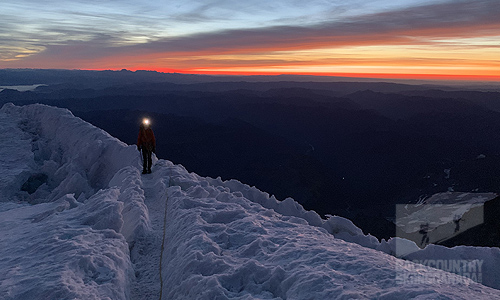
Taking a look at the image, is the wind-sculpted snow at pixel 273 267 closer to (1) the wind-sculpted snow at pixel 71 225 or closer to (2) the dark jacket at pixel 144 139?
(1) the wind-sculpted snow at pixel 71 225

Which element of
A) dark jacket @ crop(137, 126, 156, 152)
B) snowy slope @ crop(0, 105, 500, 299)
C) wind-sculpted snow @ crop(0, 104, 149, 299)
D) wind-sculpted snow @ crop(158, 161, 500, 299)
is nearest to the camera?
wind-sculpted snow @ crop(158, 161, 500, 299)

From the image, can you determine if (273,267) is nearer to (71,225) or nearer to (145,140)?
(71,225)

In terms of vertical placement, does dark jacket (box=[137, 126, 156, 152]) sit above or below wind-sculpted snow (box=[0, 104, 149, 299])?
above

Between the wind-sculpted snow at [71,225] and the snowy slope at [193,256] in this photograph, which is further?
the wind-sculpted snow at [71,225]

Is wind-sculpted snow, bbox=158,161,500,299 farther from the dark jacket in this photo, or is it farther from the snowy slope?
the dark jacket

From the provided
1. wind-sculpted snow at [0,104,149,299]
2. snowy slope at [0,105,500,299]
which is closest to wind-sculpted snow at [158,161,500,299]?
snowy slope at [0,105,500,299]

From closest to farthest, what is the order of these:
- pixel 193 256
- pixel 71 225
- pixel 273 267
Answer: pixel 273 267 → pixel 193 256 → pixel 71 225

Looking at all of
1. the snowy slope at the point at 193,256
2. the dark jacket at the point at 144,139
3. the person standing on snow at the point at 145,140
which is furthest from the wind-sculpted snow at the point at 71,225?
the dark jacket at the point at 144,139

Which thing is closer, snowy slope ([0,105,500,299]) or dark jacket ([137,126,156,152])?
snowy slope ([0,105,500,299])

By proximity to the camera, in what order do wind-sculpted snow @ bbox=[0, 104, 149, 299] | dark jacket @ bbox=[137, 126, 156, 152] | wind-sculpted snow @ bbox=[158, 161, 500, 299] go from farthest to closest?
1. dark jacket @ bbox=[137, 126, 156, 152]
2. wind-sculpted snow @ bbox=[0, 104, 149, 299]
3. wind-sculpted snow @ bbox=[158, 161, 500, 299]

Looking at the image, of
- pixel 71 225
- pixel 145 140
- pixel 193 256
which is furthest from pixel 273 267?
pixel 145 140

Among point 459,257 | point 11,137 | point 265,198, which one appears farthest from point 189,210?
point 11,137

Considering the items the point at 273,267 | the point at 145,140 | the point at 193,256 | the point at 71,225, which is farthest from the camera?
the point at 145,140

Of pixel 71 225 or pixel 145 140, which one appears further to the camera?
pixel 145 140
